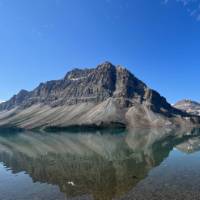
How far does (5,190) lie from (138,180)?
83.9 feet

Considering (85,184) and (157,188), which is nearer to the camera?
(157,188)

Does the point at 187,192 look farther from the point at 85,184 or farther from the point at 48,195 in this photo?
the point at 48,195

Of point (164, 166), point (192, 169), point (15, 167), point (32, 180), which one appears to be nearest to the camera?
point (32, 180)

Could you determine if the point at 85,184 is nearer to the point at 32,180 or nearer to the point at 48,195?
the point at 48,195

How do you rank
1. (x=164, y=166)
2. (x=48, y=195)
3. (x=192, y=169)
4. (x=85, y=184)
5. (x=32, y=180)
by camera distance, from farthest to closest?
(x=164, y=166) < (x=192, y=169) < (x=32, y=180) < (x=85, y=184) < (x=48, y=195)

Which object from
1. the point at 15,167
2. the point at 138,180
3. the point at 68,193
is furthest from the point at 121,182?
the point at 15,167

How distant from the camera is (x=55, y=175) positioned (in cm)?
6062

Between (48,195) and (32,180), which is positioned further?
(32,180)

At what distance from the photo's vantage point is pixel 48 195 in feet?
146

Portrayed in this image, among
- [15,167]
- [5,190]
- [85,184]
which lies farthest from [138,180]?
[15,167]

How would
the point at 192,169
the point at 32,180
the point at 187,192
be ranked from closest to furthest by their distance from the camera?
the point at 187,192, the point at 32,180, the point at 192,169

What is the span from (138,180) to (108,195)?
36.2 ft

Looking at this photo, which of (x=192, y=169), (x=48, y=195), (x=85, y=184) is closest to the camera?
(x=48, y=195)

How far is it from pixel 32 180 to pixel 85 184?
44.9 ft
